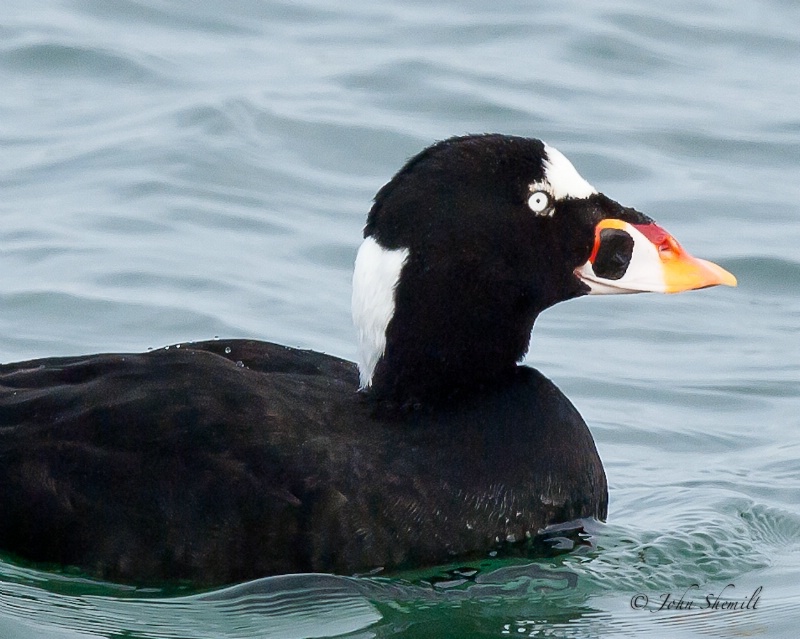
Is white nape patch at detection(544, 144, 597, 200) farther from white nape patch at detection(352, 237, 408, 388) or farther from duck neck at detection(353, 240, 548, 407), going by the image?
white nape patch at detection(352, 237, 408, 388)

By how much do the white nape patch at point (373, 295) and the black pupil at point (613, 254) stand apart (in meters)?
0.60

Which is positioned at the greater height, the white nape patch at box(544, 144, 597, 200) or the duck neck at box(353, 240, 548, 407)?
the white nape patch at box(544, 144, 597, 200)

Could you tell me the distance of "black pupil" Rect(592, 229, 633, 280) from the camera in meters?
5.13

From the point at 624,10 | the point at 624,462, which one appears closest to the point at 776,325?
the point at 624,462

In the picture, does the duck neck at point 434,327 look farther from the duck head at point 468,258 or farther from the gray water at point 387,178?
the gray water at point 387,178

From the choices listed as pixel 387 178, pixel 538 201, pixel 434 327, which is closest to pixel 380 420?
pixel 434 327

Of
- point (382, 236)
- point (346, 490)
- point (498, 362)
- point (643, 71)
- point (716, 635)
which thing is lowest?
point (716, 635)

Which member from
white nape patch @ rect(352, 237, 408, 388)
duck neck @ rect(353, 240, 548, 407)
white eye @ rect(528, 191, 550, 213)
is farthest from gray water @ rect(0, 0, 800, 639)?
white eye @ rect(528, 191, 550, 213)

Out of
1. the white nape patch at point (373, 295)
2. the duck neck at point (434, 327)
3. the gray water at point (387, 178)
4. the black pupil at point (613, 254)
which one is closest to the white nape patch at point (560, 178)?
the black pupil at point (613, 254)

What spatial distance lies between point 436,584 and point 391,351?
695 millimetres

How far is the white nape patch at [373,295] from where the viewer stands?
4.97m

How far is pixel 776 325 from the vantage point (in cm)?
768

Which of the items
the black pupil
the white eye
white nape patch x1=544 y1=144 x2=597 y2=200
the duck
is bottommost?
the duck

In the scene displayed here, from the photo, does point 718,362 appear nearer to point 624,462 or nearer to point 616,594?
point 624,462
